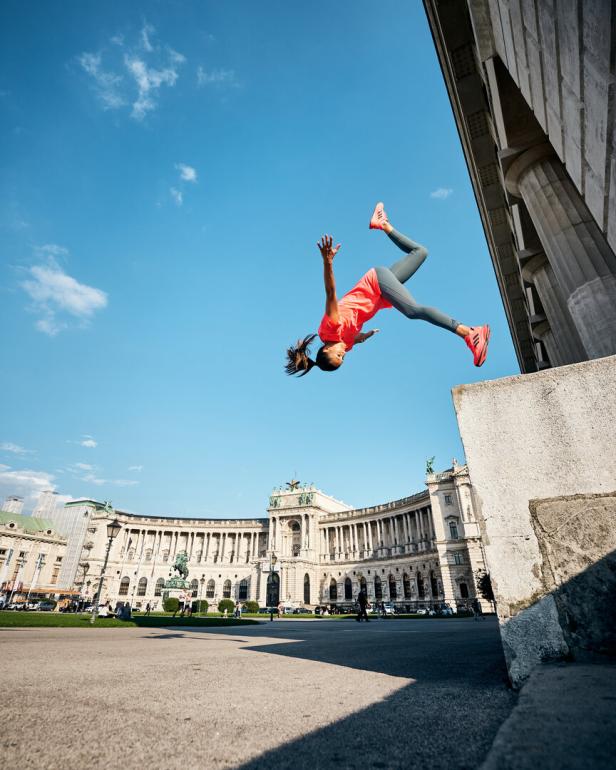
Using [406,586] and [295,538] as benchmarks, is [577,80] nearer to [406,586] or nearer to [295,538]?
[406,586]

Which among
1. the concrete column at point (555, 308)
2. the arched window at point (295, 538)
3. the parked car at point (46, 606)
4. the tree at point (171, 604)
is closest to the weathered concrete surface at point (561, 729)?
the concrete column at point (555, 308)

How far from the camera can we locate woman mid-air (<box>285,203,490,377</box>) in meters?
3.98

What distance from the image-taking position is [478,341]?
3938 mm

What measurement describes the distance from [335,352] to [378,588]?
67.6 m

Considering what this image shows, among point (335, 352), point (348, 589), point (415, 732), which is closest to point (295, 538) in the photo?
point (348, 589)

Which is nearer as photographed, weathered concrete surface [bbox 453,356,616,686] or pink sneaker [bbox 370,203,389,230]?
weathered concrete surface [bbox 453,356,616,686]

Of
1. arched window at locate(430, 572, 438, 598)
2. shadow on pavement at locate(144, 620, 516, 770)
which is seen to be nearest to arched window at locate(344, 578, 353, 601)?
arched window at locate(430, 572, 438, 598)

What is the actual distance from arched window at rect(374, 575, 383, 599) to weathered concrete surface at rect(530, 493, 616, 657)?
67.6 meters

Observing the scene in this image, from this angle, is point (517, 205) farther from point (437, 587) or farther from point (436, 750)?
point (437, 587)

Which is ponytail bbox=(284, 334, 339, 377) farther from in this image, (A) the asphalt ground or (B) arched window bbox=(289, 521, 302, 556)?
(B) arched window bbox=(289, 521, 302, 556)

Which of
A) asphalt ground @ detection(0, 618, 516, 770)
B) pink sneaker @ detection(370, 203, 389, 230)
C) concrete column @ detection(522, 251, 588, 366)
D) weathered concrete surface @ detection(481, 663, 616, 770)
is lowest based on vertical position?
asphalt ground @ detection(0, 618, 516, 770)

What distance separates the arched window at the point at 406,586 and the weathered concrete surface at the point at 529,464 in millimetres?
63422

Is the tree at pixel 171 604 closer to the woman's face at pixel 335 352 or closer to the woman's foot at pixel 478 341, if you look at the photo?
the woman's face at pixel 335 352

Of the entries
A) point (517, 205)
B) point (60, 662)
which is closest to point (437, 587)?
point (517, 205)
